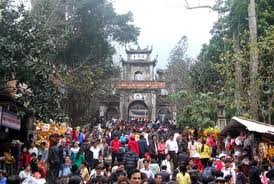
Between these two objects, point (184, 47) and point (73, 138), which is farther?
point (184, 47)

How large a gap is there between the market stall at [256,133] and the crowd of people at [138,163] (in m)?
0.27

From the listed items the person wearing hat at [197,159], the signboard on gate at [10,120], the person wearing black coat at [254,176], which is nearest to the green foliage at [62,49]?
the signboard on gate at [10,120]

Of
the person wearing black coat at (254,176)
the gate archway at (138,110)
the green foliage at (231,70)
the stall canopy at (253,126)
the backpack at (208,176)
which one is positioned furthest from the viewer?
the gate archway at (138,110)

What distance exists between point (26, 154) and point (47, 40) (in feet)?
10.9

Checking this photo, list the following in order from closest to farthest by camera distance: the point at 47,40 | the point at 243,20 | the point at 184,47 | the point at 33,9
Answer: the point at 47,40 < the point at 33,9 < the point at 243,20 < the point at 184,47

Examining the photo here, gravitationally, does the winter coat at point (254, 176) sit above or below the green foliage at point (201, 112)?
below

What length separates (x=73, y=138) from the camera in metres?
19.1

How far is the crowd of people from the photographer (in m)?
10.1

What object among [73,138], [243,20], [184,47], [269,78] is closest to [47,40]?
[73,138]

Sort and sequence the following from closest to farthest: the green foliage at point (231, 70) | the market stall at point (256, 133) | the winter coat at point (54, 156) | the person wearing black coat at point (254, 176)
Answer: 1. the person wearing black coat at point (254, 176)
2. the market stall at point (256, 133)
3. the winter coat at point (54, 156)
4. the green foliage at point (231, 70)

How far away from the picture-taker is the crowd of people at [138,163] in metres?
10.1

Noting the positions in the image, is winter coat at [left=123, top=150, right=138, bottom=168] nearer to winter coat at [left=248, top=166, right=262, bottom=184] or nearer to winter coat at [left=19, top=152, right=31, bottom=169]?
winter coat at [left=19, top=152, right=31, bottom=169]

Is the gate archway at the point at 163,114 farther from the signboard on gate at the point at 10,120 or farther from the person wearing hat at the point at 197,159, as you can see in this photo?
the signboard on gate at the point at 10,120

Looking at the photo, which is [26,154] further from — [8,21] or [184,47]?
[184,47]
